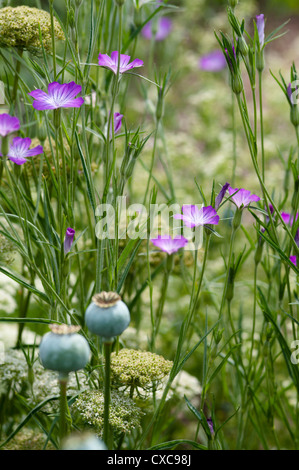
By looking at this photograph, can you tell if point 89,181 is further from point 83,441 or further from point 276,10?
point 276,10

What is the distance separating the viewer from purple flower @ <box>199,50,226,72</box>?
2.07 metres

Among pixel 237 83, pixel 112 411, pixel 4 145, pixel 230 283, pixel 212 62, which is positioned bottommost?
pixel 112 411

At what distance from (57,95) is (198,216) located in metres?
0.20

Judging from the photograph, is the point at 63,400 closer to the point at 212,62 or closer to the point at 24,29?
the point at 24,29

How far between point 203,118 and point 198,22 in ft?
4.41

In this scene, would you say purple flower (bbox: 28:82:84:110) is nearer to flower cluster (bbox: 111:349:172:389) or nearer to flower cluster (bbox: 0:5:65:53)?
flower cluster (bbox: 0:5:65:53)

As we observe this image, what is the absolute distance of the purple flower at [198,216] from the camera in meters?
0.65

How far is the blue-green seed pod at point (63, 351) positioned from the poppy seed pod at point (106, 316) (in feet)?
0.06

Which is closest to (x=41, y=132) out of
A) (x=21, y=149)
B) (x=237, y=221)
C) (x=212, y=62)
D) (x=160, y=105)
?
(x=21, y=149)

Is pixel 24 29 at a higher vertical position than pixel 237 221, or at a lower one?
higher

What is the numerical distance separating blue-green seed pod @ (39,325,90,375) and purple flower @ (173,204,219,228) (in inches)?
9.1

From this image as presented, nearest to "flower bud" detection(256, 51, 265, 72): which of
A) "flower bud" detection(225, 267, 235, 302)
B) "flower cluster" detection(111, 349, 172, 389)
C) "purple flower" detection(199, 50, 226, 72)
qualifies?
"flower bud" detection(225, 267, 235, 302)

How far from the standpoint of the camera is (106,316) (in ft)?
1.57
